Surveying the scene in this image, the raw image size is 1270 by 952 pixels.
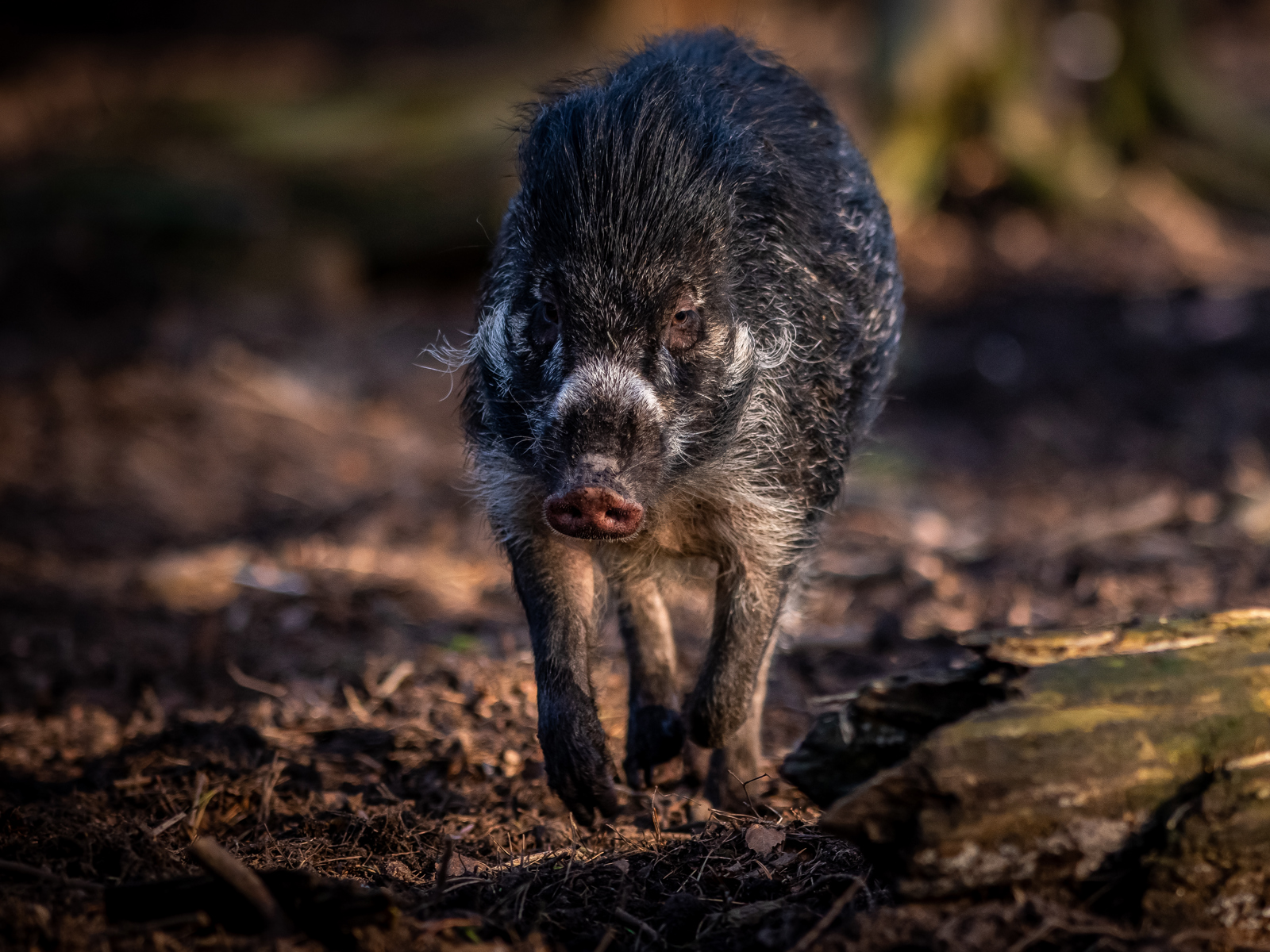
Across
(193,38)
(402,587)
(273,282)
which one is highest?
(193,38)

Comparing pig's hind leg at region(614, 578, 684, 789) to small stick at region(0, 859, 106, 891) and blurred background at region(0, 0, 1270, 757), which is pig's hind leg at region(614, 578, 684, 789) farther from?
small stick at region(0, 859, 106, 891)

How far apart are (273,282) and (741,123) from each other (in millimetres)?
8431

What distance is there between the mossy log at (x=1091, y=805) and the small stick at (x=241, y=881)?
117 cm

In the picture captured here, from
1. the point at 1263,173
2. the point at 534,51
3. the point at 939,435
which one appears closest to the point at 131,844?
the point at 939,435

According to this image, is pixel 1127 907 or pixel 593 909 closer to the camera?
pixel 1127 907

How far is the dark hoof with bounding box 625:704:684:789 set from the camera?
3979 millimetres

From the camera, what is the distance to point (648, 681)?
4.18 meters

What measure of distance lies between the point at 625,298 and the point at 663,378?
0.86 ft

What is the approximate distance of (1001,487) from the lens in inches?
324

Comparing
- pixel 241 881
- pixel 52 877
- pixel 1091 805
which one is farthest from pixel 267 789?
pixel 1091 805

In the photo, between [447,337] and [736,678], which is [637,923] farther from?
[447,337]

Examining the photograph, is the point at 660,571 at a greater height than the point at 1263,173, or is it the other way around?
the point at 1263,173

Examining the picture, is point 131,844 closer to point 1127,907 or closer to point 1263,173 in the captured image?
point 1127,907

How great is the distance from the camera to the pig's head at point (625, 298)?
11.3 feet
